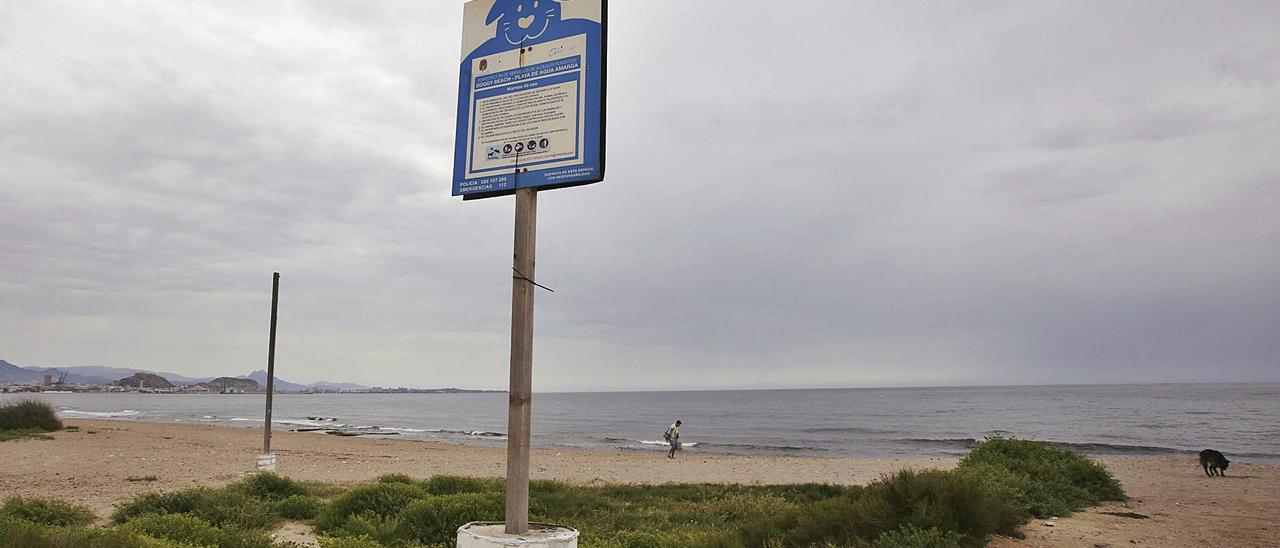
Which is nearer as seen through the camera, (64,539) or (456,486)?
(64,539)

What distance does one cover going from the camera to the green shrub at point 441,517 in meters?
7.61

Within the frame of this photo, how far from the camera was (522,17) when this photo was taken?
4016mm

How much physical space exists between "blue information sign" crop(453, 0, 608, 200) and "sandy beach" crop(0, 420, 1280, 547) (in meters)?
5.80

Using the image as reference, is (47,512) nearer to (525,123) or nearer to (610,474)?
(525,123)

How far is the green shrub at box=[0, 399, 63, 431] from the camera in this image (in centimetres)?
2811

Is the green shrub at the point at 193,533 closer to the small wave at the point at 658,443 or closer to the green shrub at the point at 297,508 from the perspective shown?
the green shrub at the point at 297,508

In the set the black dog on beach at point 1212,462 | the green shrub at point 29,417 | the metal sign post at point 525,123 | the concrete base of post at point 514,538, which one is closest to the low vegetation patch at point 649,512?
the concrete base of post at point 514,538

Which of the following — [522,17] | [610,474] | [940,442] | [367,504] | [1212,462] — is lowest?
[940,442]

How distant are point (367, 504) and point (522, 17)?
7357 mm

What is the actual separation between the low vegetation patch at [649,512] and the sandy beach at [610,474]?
609 millimetres

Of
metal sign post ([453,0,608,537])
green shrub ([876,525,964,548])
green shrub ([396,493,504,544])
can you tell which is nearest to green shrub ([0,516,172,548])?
green shrub ([396,493,504,544])

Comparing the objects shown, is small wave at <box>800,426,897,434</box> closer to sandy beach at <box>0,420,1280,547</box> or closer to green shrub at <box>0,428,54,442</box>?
sandy beach at <box>0,420,1280,547</box>

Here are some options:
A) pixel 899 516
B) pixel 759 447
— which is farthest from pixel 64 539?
pixel 759 447

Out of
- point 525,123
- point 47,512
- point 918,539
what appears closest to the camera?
point 525,123
